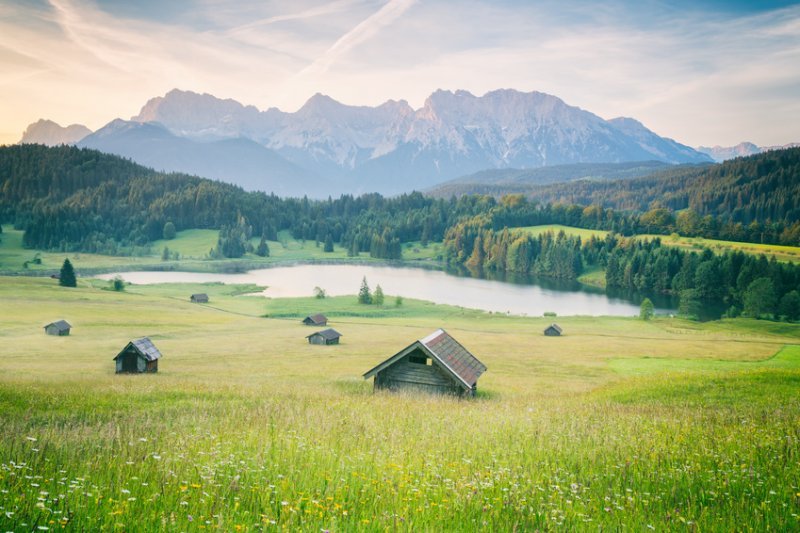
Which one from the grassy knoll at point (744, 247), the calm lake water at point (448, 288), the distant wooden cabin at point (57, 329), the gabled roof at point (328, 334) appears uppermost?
the grassy knoll at point (744, 247)

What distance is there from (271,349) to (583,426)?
5292 cm

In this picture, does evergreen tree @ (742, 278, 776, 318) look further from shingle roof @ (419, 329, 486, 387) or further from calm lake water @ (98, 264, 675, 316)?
shingle roof @ (419, 329, 486, 387)

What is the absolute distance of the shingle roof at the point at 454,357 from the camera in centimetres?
2866

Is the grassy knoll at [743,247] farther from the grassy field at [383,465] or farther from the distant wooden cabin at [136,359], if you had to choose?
the distant wooden cabin at [136,359]

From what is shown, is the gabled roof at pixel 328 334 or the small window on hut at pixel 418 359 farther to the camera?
the gabled roof at pixel 328 334

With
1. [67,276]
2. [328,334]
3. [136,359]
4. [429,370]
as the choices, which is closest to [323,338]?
[328,334]

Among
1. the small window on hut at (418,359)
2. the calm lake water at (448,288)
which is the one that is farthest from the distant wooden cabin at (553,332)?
the small window on hut at (418,359)

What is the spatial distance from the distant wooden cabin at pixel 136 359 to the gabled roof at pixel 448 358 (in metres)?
24.5

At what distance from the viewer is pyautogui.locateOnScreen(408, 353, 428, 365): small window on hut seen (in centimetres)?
2988

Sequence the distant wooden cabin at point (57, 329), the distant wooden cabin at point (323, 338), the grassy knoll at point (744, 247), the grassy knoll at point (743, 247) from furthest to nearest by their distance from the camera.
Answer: the grassy knoll at point (743, 247) < the grassy knoll at point (744, 247) < the distant wooden cabin at point (323, 338) < the distant wooden cabin at point (57, 329)

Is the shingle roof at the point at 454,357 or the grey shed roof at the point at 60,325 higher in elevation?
the shingle roof at the point at 454,357

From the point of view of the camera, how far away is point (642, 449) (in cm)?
1090

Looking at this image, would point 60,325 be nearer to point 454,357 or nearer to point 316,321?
point 316,321

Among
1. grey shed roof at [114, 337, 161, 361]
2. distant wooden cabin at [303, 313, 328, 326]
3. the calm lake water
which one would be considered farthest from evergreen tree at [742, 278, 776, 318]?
grey shed roof at [114, 337, 161, 361]
